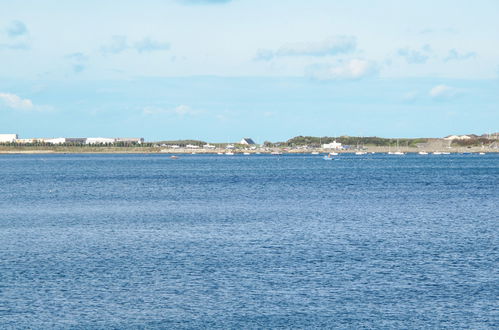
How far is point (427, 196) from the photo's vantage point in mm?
84062

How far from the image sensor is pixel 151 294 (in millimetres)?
30344

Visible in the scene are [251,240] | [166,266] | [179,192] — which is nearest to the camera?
[166,266]

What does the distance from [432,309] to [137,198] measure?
2316 inches

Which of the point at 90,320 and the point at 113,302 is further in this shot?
the point at 113,302

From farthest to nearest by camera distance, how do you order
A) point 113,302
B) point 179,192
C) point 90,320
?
1. point 179,192
2. point 113,302
3. point 90,320

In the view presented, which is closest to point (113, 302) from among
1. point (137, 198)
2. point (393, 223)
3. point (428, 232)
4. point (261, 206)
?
point (428, 232)

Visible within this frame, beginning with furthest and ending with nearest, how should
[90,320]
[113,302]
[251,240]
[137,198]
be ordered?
[137,198], [251,240], [113,302], [90,320]

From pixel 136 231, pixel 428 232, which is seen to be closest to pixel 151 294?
pixel 136 231

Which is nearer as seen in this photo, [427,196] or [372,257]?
[372,257]

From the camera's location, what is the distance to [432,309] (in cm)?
2797

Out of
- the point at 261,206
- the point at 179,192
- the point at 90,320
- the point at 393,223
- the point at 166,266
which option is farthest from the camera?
the point at 179,192

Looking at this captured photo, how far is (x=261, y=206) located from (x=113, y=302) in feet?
139

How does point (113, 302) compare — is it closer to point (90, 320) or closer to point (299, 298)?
point (90, 320)

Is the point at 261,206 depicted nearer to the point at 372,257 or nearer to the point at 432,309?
the point at 372,257
